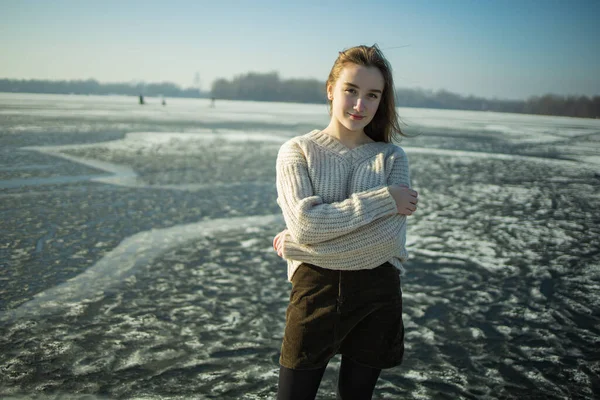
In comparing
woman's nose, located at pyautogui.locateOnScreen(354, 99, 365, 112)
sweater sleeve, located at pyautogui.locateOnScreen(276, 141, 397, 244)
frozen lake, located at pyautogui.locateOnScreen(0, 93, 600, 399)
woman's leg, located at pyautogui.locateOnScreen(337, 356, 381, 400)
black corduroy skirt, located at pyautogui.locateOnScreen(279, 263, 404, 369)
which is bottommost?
frozen lake, located at pyautogui.locateOnScreen(0, 93, 600, 399)

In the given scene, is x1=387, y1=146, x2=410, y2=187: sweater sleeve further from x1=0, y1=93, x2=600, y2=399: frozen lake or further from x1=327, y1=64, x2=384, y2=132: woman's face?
x1=0, y1=93, x2=600, y2=399: frozen lake

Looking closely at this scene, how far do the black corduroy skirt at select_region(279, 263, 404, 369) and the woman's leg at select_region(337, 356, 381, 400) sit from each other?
5 cm

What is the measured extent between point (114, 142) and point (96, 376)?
47.2ft

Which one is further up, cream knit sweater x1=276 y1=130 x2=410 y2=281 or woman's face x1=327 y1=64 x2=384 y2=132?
woman's face x1=327 y1=64 x2=384 y2=132

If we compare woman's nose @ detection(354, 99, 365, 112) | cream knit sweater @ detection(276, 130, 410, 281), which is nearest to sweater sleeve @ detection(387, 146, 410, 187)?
cream knit sweater @ detection(276, 130, 410, 281)

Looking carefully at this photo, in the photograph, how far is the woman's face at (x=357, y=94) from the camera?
2.07 m

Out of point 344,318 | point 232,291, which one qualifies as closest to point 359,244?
point 344,318

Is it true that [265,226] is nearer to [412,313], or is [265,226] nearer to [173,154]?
[412,313]

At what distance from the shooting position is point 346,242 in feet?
6.61

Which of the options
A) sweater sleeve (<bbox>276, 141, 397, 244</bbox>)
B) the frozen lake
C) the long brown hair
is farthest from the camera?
the frozen lake

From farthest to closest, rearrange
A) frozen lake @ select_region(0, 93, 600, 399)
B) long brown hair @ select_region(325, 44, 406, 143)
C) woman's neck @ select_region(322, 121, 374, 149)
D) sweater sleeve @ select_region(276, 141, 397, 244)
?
frozen lake @ select_region(0, 93, 600, 399)
woman's neck @ select_region(322, 121, 374, 149)
long brown hair @ select_region(325, 44, 406, 143)
sweater sleeve @ select_region(276, 141, 397, 244)

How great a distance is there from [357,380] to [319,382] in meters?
0.18

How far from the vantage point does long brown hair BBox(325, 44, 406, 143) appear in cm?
208

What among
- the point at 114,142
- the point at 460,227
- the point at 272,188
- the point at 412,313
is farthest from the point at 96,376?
the point at 114,142
